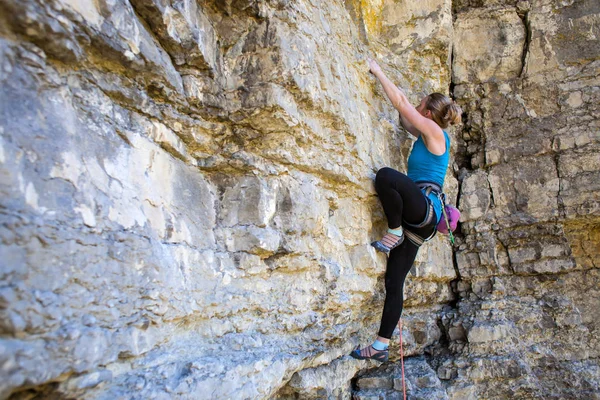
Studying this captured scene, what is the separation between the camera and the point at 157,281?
5.99ft

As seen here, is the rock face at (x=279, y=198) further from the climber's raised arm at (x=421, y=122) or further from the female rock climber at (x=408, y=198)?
the climber's raised arm at (x=421, y=122)

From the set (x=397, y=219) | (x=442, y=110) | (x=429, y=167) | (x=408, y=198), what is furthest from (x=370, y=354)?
(x=442, y=110)

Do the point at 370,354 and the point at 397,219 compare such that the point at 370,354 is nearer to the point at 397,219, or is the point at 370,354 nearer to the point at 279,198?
the point at 397,219

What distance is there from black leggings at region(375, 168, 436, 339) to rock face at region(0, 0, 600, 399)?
129 millimetres

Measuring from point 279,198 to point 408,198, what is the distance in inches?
39.0

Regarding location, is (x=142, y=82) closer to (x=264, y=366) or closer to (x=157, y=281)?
(x=157, y=281)

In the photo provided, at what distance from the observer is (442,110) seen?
345 cm

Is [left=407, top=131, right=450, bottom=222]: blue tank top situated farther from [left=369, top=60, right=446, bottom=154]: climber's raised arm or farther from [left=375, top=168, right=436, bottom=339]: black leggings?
[left=375, top=168, right=436, bottom=339]: black leggings

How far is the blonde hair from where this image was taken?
3.43 m

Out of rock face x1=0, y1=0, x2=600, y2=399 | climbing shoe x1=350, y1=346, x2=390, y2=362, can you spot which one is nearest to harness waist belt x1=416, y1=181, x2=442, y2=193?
rock face x1=0, y1=0, x2=600, y2=399

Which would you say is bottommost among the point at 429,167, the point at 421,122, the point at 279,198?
the point at 279,198

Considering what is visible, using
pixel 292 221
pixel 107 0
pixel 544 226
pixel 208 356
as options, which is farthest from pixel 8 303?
pixel 544 226

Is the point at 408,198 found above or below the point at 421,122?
below

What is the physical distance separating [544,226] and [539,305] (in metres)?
0.69
